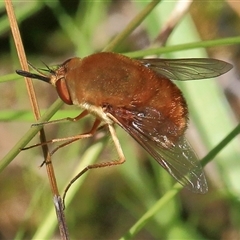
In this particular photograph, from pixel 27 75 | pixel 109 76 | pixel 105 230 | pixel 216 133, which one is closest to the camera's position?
pixel 27 75

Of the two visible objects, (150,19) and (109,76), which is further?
(150,19)

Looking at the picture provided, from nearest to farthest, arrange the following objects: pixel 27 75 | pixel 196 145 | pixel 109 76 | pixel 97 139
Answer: pixel 27 75, pixel 109 76, pixel 97 139, pixel 196 145

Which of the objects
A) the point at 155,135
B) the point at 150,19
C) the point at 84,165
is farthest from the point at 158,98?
the point at 150,19

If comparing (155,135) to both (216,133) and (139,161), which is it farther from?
(139,161)

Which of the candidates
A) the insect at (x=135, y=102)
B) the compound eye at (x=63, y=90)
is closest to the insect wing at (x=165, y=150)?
the insect at (x=135, y=102)

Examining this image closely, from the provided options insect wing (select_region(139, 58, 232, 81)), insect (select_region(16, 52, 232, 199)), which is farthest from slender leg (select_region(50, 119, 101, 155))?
insect wing (select_region(139, 58, 232, 81))

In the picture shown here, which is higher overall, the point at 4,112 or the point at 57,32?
the point at 57,32

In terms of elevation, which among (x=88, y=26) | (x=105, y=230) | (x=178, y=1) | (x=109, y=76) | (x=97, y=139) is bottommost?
(x=105, y=230)
